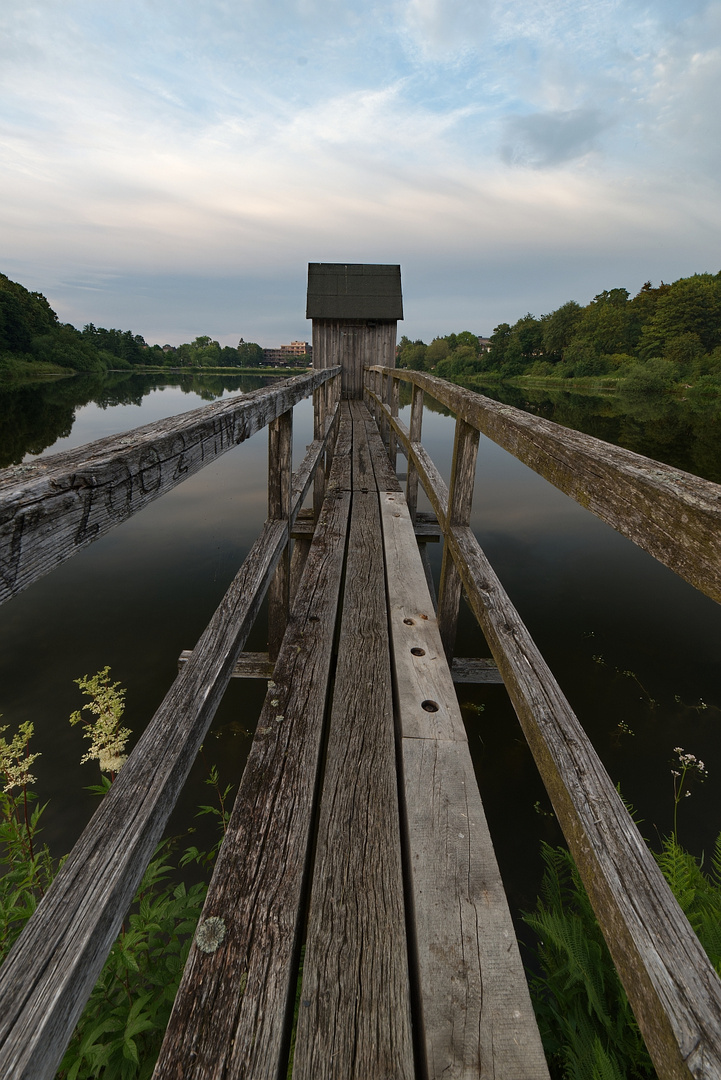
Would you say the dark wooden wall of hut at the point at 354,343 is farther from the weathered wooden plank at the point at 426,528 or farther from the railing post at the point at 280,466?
the railing post at the point at 280,466

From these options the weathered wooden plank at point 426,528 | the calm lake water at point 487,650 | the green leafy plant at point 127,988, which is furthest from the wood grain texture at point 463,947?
the weathered wooden plank at point 426,528

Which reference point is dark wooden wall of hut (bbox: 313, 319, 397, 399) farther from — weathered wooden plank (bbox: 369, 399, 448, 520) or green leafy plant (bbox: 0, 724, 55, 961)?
green leafy plant (bbox: 0, 724, 55, 961)

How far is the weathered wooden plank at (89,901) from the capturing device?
0.73 metres

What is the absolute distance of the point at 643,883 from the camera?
3.15 ft

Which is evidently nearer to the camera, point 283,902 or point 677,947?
point 677,947

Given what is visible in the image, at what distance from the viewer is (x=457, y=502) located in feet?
9.12

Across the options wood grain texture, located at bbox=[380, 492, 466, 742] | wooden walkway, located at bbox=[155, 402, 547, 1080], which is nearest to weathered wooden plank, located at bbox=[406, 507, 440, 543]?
wood grain texture, located at bbox=[380, 492, 466, 742]

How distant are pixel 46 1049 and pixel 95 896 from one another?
0.20 meters

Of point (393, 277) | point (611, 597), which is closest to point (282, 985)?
point (611, 597)

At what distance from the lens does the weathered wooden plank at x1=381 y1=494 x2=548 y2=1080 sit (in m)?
0.92

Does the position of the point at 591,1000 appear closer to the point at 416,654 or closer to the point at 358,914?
the point at 358,914

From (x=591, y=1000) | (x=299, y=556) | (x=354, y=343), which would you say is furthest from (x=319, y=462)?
(x=354, y=343)

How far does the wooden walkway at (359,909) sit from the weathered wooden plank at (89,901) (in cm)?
23

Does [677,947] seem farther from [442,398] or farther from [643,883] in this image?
[442,398]
